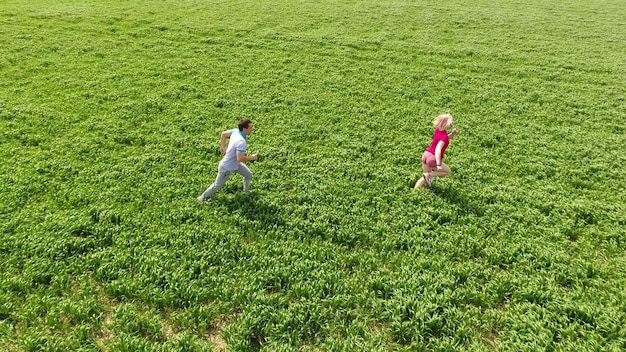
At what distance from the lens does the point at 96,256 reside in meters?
6.00

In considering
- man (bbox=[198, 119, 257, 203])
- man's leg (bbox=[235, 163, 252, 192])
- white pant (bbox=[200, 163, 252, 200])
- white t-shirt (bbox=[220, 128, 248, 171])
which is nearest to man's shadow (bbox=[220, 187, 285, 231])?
man's leg (bbox=[235, 163, 252, 192])

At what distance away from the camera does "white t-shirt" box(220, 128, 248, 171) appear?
6.68 m

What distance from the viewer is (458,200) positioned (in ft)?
25.2

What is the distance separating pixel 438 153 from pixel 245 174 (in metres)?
3.98

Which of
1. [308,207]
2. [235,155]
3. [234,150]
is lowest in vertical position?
[308,207]

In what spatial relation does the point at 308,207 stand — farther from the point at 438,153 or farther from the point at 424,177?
the point at 438,153

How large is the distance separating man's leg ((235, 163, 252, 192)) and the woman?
3690 millimetres

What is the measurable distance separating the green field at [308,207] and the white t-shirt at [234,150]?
0.94 meters

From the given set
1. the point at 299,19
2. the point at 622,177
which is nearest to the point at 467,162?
the point at 622,177

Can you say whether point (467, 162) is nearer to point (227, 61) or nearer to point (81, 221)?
point (81, 221)

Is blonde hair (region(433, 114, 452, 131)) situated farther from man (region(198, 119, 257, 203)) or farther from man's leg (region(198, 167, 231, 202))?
man's leg (region(198, 167, 231, 202))

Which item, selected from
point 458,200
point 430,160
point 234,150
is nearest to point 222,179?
point 234,150

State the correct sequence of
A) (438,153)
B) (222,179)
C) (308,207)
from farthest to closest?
(308,207), (438,153), (222,179)

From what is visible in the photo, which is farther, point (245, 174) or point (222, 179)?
point (245, 174)
